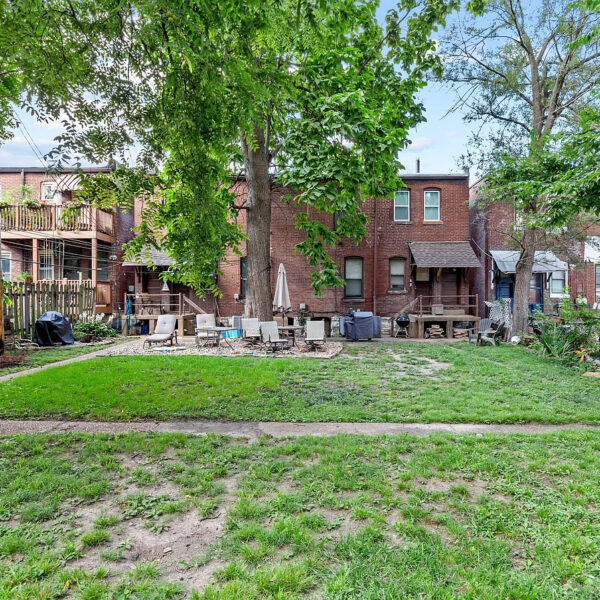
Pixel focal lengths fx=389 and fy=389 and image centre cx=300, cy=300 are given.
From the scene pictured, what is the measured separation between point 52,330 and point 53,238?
6496mm

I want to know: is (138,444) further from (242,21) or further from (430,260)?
(430,260)

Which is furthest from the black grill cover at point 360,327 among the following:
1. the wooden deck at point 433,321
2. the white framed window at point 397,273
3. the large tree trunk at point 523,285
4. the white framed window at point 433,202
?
the white framed window at point 433,202

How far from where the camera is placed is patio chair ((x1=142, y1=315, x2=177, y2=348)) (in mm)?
13797

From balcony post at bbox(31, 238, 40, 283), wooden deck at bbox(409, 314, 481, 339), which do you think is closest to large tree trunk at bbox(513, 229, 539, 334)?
wooden deck at bbox(409, 314, 481, 339)

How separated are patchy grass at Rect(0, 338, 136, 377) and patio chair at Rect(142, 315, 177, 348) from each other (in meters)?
1.77

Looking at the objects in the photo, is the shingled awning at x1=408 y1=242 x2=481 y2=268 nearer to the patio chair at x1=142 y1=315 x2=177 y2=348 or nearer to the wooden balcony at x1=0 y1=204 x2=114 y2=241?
the patio chair at x1=142 y1=315 x2=177 y2=348

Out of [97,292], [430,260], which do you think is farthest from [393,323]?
[97,292]

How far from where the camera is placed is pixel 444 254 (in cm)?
1862

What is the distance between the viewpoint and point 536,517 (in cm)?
319

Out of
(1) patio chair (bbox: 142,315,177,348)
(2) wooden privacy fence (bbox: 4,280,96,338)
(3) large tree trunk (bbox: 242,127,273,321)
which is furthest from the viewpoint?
(2) wooden privacy fence (bbox: 4,280,96,338)

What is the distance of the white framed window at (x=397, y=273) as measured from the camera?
1961cm

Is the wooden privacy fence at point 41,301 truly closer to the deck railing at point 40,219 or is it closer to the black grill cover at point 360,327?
the deck railing at point 40,219

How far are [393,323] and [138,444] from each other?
1475 centimetres

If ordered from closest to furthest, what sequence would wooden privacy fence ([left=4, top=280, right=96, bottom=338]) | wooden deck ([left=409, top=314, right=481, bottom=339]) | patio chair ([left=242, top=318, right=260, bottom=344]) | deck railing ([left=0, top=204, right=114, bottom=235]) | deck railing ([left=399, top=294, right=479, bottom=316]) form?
patio chair ([left=242, top=318, right=260, bottom=344]) < wooden privacy fence ([left=4, top=280, right=96, bottom=338]) < wooden deck ([left=409, top=314, right=481, bottom=339]) < deck railing ([left=0, top=204, right=114, bottom=235]) < deck railing ([left=399, top=294, right=479, bottom=316])
